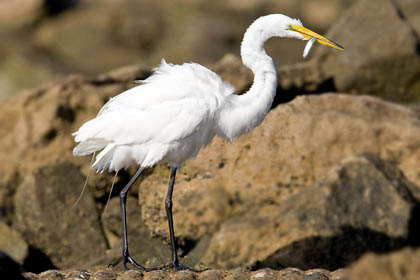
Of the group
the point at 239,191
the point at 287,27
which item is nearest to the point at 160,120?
the point at 287,27

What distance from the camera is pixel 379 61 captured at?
9.11 meters

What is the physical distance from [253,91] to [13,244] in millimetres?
3041

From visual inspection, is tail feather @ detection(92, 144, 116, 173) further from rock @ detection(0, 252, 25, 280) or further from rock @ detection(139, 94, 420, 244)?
rock @ detection(0, 252, 25, 280)

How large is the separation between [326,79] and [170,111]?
155 inches

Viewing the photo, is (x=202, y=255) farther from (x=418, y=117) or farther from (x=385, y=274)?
(x=385, y=274)

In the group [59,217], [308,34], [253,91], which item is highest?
[308,34]

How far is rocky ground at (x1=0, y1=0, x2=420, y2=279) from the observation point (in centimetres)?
600

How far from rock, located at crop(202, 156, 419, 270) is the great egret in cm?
70

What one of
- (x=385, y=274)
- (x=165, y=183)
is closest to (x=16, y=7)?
(x=165, y=183)

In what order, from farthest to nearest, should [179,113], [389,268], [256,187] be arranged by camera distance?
[256,187]
[179,113]
[389,268]

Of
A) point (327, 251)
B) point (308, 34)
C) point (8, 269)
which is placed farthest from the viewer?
point (327, 251)

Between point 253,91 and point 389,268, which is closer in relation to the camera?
point 389,268

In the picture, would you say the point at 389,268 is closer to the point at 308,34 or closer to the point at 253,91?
the point at 253,91

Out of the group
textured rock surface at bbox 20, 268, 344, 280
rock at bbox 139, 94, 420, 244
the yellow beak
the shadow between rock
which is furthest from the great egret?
rock at bbox 139, 94, 420, 244
